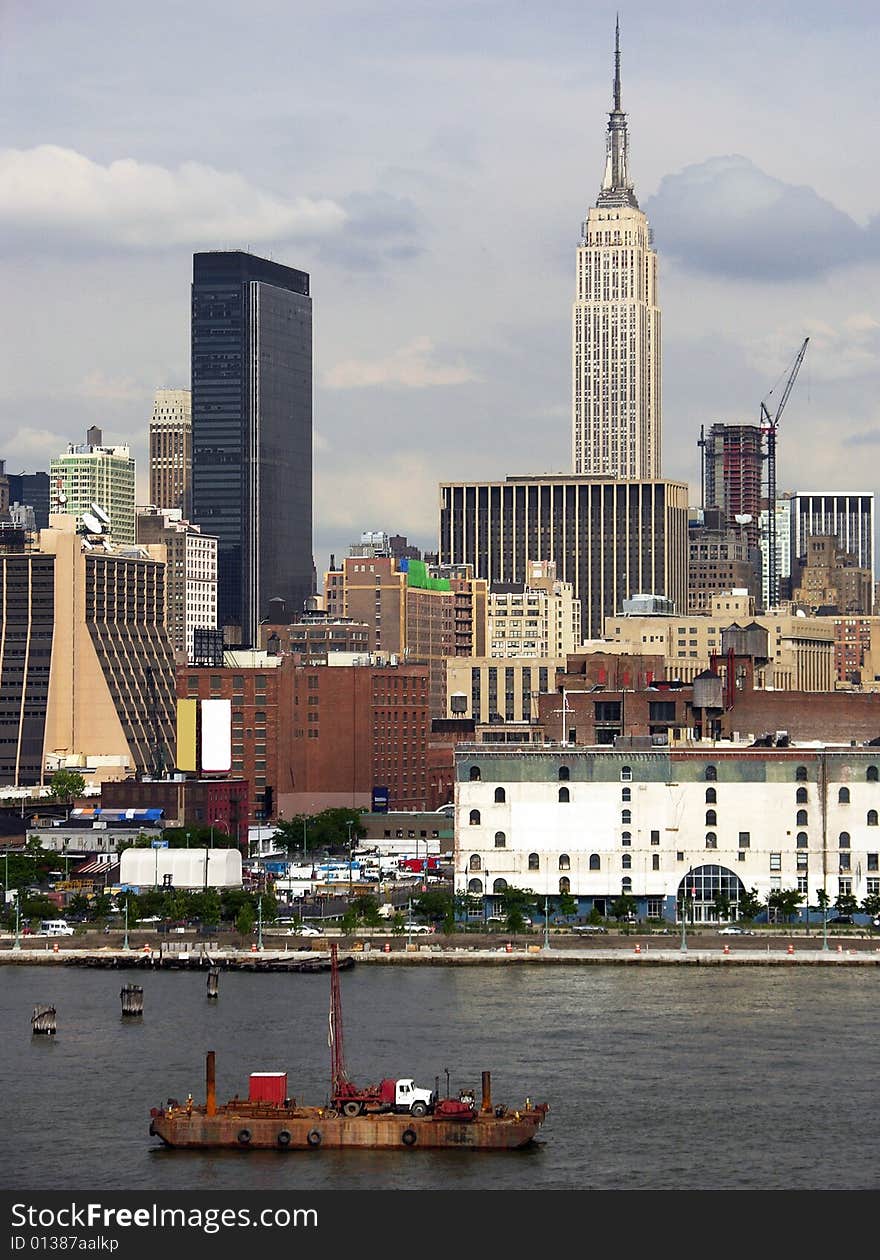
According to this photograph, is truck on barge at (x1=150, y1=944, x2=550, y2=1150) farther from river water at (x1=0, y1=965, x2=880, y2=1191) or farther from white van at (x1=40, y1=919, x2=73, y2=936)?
white van at (x1=40, y1=919, x2=73, y2=936)

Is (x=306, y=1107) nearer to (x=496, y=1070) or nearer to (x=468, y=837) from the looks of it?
(x=496, y=1070)

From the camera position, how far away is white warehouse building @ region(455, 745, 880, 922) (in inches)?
6988

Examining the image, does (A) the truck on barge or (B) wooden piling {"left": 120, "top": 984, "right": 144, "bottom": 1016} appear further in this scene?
(B) wooden piling {"left": 120, "top": 984, "right": 144, "bottom": 1016}

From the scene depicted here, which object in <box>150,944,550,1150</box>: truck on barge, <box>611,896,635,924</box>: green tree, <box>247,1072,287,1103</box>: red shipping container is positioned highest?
<box>611,896,635,924</box>: green tree

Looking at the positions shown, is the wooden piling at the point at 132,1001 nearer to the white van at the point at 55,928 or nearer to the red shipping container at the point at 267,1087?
the red shipping container at the point at 267,1087

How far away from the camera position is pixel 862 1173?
329 ft

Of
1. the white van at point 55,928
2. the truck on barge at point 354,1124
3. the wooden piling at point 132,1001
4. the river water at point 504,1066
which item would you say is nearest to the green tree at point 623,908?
the river water at point 504,1066

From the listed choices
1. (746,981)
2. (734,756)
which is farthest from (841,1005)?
(734,756)

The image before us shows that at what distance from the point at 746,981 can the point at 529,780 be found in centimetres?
2985

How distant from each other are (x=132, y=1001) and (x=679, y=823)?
4725 cm

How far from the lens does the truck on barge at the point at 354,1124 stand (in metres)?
104

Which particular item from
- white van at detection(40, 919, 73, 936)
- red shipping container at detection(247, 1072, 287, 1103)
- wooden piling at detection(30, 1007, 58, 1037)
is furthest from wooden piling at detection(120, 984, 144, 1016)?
white van at detection(40, 919, 73, 936)

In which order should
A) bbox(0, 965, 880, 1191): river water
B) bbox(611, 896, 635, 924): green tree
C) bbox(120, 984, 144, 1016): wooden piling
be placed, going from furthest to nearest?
bbox(611, 896, 635, 924): green tree
bbox(120, 984, 144, 1016): wooden piling
bbox(0, 965, 880, 1191): river water

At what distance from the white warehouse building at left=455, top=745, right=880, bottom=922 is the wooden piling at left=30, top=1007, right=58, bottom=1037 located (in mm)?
48733
